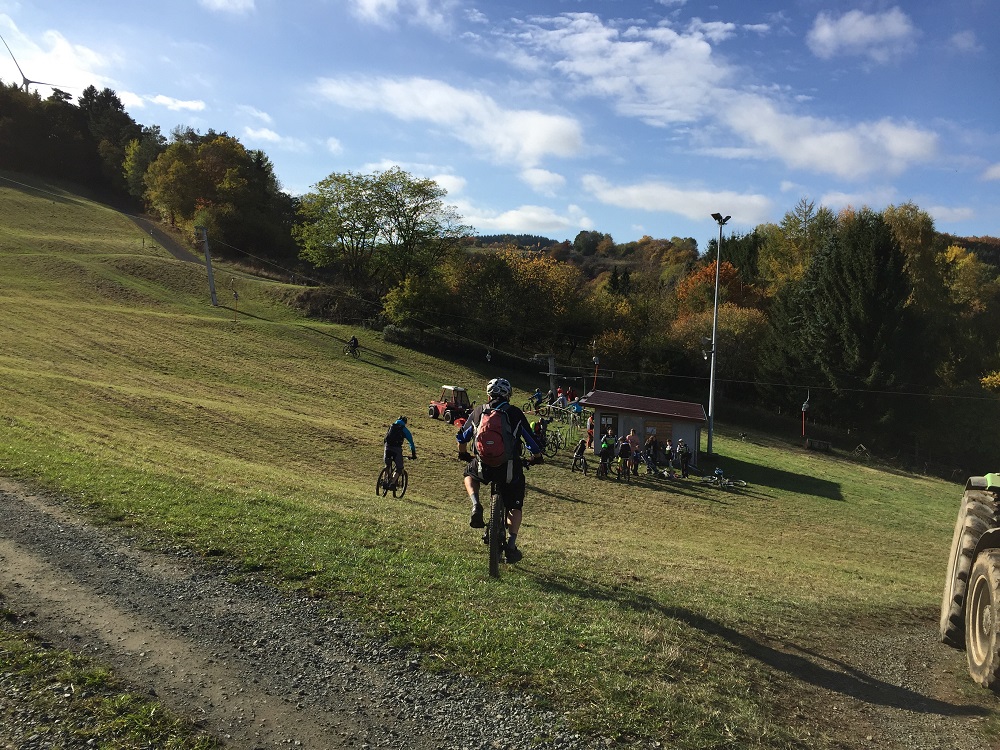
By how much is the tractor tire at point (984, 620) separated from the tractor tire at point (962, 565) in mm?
430

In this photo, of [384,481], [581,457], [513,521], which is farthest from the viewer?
[581,457]

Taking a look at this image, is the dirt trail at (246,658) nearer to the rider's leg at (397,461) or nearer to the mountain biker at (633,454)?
the rider's leg at (397,461)

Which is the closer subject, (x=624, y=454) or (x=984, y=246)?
(x=624, y=454)

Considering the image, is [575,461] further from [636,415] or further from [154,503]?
[154,503]

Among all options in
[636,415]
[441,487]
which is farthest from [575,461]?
[441,487]

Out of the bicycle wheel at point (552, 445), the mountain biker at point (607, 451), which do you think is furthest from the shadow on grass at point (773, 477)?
the bicycle wheel at point (552, 445)

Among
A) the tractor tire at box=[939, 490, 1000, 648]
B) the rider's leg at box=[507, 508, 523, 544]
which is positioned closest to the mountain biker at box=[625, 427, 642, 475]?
the tractor tire at box=[939, 490, 1000, 648]

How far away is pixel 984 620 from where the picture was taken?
6.20 meters

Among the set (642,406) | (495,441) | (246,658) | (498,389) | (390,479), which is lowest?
(390,479)

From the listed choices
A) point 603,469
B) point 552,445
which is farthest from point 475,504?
point 552,445

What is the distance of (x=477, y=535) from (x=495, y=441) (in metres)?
3.22

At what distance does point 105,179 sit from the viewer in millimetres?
98562

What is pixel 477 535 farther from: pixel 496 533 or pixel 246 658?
pixel 246 658

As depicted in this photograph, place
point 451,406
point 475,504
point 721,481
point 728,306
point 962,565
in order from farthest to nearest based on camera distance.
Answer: point 728,306 → point 451,406 → point 721,481 → point 475,504 → point 962,565
